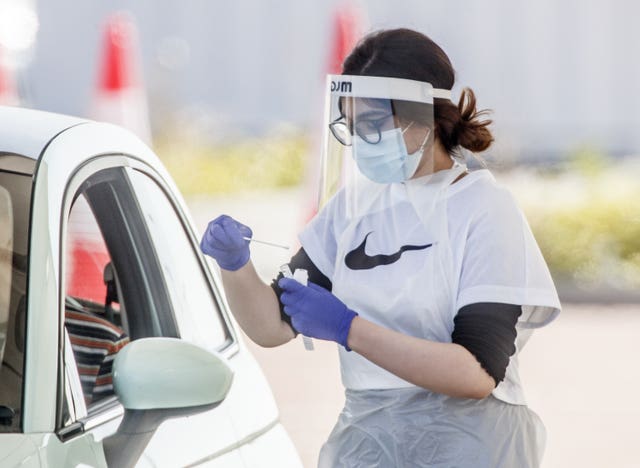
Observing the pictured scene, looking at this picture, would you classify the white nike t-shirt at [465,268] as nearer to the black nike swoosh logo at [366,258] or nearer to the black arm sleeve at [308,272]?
the black nike swoosh logo at [366,258]

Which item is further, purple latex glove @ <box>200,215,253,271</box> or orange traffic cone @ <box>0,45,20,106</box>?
orange traffic cone @ <box>0,45,20,106</box>

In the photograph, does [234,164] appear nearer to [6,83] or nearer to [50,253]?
[6,83]

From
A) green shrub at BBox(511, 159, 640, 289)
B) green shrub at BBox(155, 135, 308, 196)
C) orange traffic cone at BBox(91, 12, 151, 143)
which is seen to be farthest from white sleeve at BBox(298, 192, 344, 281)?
green shrub at BBox(155, 135, 308, 196)

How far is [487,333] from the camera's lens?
287cm

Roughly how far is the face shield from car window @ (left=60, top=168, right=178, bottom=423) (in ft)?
1.57

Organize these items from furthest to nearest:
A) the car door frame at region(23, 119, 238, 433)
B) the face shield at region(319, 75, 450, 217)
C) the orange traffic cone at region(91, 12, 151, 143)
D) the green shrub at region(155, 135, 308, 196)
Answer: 1. the green shrub at region(155, 135, 308, 196)
2. the orange traffic cone at region(91, 12, 151, 143)
3. the face shield at region(319, 75, 450, 217)
4. the car door frame at region(23, 119, 238, 433)

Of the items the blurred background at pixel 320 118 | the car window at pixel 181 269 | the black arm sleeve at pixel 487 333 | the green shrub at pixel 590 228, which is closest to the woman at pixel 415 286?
the black arm sleeve at pixel 487 333

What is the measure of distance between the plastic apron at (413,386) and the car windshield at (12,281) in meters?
0.71

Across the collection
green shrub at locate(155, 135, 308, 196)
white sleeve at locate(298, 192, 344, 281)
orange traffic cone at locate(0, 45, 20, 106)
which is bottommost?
green shrub at locate(155, 135, 308, 196)

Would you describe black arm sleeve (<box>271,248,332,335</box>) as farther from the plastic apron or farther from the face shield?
the face shield

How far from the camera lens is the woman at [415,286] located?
288cm

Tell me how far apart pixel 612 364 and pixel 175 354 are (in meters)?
6.96

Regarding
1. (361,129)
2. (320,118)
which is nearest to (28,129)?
(361,129)

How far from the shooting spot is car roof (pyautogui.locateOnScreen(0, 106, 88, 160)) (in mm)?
2838
